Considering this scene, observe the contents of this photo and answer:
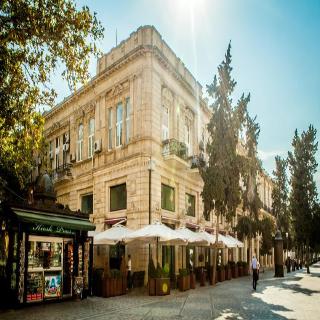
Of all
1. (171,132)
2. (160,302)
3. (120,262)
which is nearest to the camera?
(160,302)

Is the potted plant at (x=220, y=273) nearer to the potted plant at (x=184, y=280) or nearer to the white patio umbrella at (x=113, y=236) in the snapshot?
the potted plant at (x=184, y=280)

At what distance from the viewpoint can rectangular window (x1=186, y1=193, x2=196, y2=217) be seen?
83.6 ft

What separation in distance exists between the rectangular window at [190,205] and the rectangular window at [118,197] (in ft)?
17.4

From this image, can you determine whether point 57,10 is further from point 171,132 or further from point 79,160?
point 79,160

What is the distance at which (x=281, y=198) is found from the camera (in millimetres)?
39562

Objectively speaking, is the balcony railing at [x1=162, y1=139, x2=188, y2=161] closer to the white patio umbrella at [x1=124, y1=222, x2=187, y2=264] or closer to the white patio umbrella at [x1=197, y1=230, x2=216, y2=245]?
the white patio umbrella at [x1=197, y1=230, x2=216, y2=245]

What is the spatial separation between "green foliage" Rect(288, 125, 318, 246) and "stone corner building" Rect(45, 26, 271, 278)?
11212 mm

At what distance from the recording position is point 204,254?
27.9m

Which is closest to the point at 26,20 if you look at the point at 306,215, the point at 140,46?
the point at 140,46

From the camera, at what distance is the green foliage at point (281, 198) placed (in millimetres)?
38688

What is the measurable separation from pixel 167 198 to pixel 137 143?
4097 millimetres

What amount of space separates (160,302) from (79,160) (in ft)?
51.7

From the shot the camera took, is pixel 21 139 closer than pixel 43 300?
Yes

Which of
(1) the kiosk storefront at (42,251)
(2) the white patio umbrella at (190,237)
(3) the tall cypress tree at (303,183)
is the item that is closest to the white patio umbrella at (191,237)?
(2) the white patio umbrella at (190,237)
